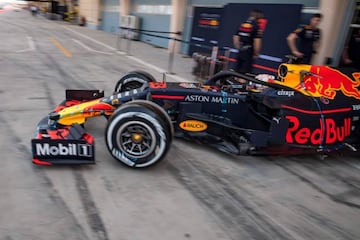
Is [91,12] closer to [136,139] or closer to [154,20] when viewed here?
[154,20]

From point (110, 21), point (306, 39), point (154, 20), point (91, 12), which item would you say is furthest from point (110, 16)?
point (306, 39)

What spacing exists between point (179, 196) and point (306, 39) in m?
4.67

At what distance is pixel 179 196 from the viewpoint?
122 inches

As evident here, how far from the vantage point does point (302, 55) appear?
6.41m

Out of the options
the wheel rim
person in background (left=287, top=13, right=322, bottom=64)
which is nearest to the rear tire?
the wheel rim

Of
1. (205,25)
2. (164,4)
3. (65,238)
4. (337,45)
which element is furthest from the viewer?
(164,4)

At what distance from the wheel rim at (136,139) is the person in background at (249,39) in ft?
13.2

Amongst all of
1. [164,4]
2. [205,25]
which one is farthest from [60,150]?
[164,4]

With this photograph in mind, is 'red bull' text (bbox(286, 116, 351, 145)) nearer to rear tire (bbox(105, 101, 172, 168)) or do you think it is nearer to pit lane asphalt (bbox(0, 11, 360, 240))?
pit lane asphalt (bbox(0, 11, 360, 240))

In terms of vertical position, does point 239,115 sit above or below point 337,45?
below

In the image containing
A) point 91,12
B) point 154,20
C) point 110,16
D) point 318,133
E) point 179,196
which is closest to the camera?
point 179,196

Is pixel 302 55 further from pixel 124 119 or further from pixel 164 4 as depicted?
pixel 164 4

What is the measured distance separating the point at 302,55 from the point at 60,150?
198 inches

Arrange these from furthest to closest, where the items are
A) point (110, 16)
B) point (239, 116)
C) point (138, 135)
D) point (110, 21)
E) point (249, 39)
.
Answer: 1. point (110, 16)
2. point (110, 21)
3. point (249, 39)
4. point (239, 116)
5. point (138, 135)
